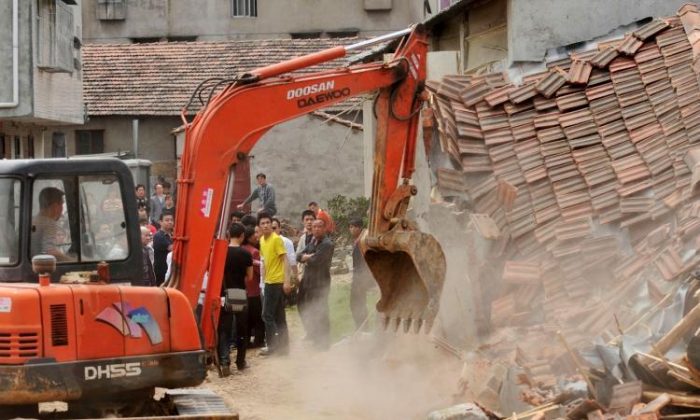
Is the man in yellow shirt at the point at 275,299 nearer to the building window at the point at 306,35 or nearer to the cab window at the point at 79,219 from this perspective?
the cab window at the point at 79,219

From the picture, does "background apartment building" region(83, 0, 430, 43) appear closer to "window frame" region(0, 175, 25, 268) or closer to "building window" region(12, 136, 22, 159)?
"building window" region(12, 136, 22, 159)

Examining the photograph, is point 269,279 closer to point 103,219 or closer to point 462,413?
point 462,413

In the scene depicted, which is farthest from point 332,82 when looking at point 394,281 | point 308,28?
point 308,28

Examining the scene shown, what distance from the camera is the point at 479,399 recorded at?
447 inches

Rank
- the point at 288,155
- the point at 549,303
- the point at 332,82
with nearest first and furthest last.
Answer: the point at 332,82 → the point at 549,303 → the point at 288,155

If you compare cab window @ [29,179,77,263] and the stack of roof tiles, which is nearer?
cab window @ [29,179,77,263]

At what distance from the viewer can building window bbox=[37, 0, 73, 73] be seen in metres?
28.5

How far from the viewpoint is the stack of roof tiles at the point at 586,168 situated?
509 inches

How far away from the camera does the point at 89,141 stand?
37.2m

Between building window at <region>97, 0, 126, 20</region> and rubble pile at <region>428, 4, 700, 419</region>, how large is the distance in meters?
33.5

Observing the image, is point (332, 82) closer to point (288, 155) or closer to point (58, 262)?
point (58, 262)

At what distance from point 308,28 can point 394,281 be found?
36416 mm

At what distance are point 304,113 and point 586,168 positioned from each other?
179 inches

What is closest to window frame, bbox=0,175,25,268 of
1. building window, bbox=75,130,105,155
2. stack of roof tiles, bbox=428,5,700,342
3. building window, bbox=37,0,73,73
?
stack of roof tiles, bbox=428,5,700,342
